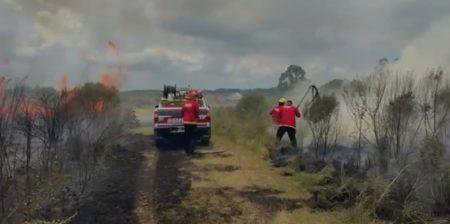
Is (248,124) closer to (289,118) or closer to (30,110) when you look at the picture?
(289,118)

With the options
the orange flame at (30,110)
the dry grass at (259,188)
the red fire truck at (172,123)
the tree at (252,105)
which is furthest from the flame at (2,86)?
the tree at (252,105)

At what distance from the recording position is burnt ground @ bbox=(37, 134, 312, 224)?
29.6ft

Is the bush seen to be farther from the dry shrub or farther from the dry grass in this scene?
the dry shrub

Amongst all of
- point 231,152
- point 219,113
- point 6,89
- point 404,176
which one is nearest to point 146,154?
point 231,152

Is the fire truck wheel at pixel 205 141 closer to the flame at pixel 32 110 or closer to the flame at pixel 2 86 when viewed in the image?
the flame at pixel 32 110

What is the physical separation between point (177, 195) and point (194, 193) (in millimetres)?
387

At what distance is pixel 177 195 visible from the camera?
418 inches

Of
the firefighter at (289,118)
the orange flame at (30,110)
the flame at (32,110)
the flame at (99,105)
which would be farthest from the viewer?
the flame at (99,105)

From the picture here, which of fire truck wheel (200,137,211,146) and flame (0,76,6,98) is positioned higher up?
flame (0,76,6,98)

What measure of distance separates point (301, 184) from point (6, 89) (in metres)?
6.40

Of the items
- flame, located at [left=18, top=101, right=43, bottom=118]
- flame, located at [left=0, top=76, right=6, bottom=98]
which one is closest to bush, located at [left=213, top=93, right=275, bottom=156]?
flame, located at [left=18, top=101, right=43, bottom=118]

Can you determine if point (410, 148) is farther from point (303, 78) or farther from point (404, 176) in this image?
point (303, 78)

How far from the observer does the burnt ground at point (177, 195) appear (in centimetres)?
902

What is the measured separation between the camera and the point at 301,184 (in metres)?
11.6
